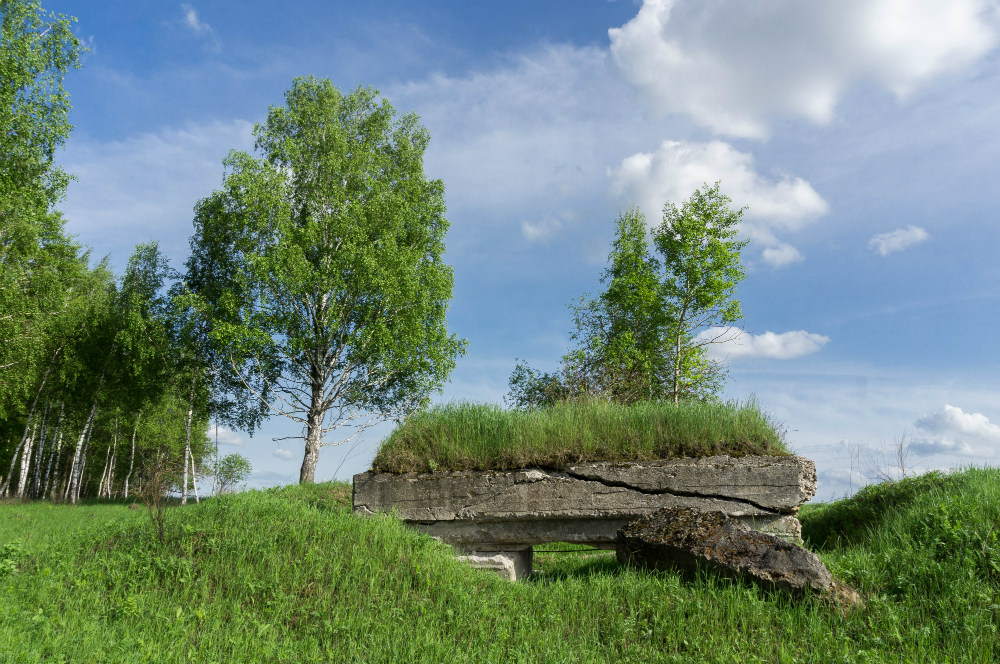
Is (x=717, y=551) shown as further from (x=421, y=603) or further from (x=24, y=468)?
(x=24, y=468)

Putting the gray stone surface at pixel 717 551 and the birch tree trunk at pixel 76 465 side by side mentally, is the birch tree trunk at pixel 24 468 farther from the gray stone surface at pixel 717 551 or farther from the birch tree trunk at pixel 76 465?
the gray stone surface at pixel 717 551

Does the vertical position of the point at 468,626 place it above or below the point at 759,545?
below

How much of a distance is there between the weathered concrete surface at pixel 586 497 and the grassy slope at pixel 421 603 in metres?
0.77

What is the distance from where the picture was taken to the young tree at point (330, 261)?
1645 centimetres

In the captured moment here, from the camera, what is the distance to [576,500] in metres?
7.46

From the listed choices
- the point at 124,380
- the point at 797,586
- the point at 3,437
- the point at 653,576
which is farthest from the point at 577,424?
the point at 3,437

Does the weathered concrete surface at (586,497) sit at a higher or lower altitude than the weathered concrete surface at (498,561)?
higher

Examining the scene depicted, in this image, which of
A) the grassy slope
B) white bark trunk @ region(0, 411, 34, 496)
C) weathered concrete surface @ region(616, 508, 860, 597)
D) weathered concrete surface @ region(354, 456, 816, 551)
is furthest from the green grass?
white bark trunk @ region(0, 411, 34, 496)

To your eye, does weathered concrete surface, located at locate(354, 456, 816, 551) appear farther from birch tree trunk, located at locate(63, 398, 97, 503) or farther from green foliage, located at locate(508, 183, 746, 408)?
birch tree trunk, located at locate(63, 398, 97, 503)

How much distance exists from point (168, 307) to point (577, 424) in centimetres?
1715

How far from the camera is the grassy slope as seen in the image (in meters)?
4.87

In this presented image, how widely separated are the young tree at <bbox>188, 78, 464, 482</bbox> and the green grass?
824 cm

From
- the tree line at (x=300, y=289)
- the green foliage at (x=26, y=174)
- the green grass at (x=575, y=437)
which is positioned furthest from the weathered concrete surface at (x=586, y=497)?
the green foliage at (x=26, y=174)

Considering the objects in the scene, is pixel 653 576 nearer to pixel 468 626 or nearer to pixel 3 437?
pixel 468 626
